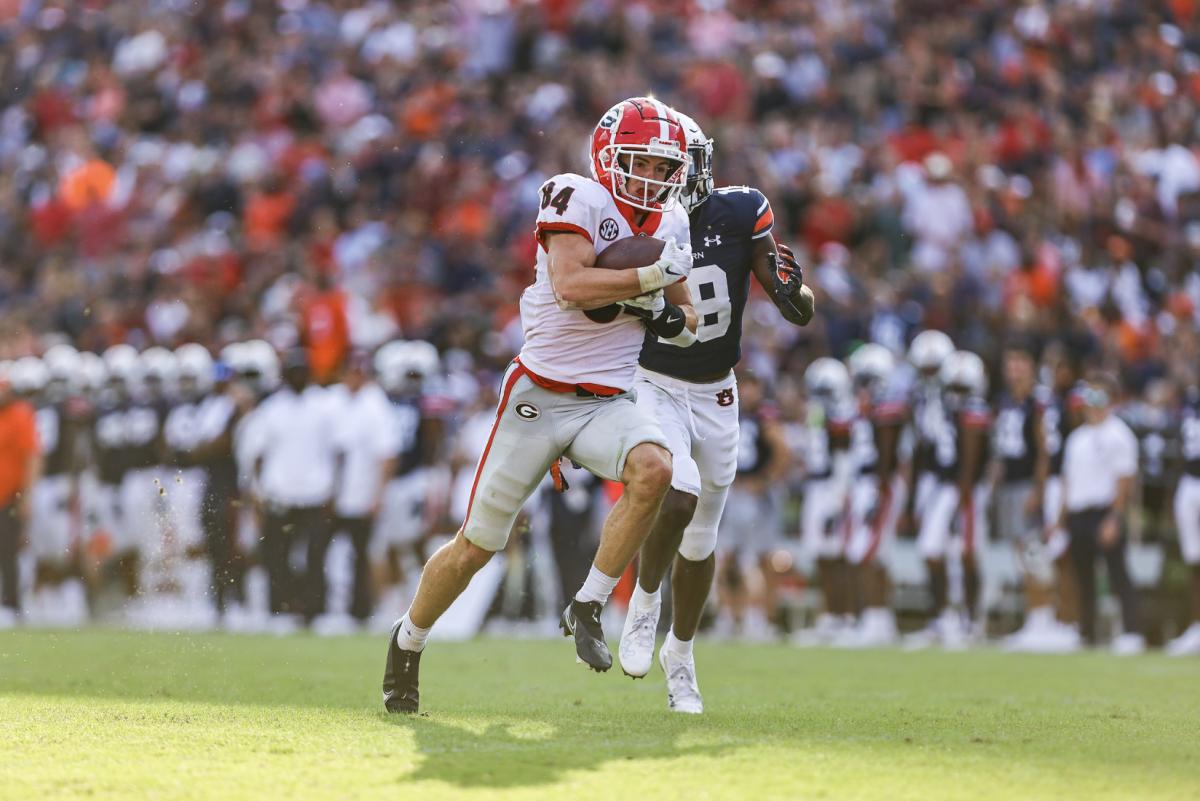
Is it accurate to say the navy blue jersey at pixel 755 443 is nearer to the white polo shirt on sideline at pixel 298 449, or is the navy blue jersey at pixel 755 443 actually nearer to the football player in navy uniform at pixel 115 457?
the white polo shirt on sideline at pixel 298 449

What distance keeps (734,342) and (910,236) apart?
9808 mm

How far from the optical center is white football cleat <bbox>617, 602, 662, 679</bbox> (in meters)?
6.26

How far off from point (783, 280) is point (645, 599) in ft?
4.46

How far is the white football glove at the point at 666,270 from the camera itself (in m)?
5.73

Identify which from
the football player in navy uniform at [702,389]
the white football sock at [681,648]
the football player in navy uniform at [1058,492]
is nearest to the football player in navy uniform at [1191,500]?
the football player in navy uniform at [1058,492]

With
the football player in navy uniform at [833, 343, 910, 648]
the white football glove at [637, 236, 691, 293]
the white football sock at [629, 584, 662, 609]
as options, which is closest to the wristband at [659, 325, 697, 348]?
the white football glove at [637, 236, 691, 293]

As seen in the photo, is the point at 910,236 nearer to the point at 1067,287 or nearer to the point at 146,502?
the point at 1067,287

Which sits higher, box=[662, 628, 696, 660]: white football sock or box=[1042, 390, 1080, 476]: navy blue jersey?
box=[1042, 390, 1080, 476]: navy blue jersey

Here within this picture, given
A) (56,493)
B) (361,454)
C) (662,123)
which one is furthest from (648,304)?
(56,493)

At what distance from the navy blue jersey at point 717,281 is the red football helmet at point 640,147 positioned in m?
0.85

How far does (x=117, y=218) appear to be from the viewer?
19656mm

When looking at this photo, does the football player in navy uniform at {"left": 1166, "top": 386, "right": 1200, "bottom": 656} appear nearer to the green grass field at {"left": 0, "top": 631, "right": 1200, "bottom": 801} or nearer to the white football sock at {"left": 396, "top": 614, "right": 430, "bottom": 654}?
the green grass field at {"left": 0, "top": 631, "right": 1200, "bottom": 801}

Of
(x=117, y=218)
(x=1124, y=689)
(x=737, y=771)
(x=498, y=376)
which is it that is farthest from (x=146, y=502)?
(x=737, y=771)

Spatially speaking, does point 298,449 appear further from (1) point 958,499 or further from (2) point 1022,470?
(2) point 1022,470
